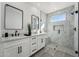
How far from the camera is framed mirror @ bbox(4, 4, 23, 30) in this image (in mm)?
1982

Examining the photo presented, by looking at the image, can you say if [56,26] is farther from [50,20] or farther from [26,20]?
[26,20]

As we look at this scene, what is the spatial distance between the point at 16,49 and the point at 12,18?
1032mm

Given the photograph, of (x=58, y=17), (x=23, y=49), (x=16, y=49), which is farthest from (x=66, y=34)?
(x=16, y=49)

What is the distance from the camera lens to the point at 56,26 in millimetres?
4711

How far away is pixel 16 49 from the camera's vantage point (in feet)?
5.76

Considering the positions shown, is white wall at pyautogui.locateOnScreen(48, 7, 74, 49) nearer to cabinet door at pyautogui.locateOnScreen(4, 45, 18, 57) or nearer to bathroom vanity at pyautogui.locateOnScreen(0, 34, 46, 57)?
bathroom vanity at pyautogui.locateOnScreen(0, 34, 46, 57)

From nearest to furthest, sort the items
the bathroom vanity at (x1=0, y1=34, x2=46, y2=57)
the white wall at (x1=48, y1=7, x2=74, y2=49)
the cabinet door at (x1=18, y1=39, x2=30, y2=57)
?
the bathroom vanity at (x1=0, y1=34, x2=46, y2=57) → the cabinet door at (x1=18, y1=39, x2=30, y2=57) → the white wall at (x1=48, y1=7, x2=74, y2=49)

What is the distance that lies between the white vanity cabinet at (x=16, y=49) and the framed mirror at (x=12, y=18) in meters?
0.64

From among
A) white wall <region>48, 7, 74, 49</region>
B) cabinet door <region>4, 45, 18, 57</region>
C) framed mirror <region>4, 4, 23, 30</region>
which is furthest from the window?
cabinet door <region>4, 45, 18, 57</region>

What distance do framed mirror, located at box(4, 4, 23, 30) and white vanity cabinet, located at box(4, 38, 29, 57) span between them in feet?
2.10

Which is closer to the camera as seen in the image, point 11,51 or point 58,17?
point 11,51

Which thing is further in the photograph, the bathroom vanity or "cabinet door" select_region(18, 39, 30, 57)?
"cabinet door" select_region(18, 39, 30, 57)

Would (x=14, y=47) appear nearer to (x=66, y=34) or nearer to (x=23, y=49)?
(x=23, y=49)

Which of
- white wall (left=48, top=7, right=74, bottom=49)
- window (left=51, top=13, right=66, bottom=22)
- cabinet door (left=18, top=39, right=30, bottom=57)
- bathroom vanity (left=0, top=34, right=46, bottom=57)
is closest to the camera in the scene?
bathroom vanity (left=0, top=34, right=46, bottom=57)
